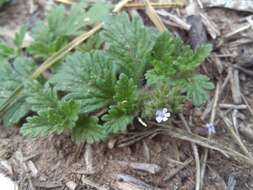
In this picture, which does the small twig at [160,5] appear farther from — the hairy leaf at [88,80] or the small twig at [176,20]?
the hairy leaf at [88,80]

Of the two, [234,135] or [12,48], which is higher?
[12,48]

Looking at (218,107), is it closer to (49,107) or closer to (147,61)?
(147,61)

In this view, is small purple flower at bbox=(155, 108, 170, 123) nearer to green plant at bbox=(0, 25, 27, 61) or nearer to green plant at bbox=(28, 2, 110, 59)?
green plant at bbox=(28, 2, 110, 59)

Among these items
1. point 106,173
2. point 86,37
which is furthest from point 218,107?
point 86,37

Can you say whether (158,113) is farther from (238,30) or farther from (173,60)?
(238,30)

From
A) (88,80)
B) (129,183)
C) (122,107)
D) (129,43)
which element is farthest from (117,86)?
(129,183)

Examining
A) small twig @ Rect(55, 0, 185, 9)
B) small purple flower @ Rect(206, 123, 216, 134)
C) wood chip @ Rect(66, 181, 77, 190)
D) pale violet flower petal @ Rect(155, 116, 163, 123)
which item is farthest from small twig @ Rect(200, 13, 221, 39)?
wood chip @ Rect(66, 181, 77, 190)
